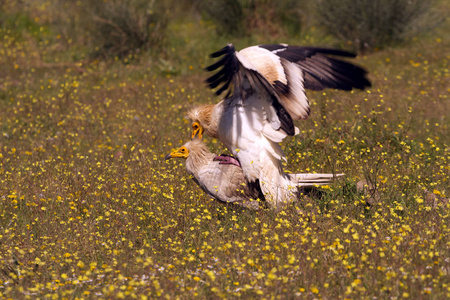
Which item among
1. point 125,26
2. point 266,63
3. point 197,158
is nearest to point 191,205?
point 197,158

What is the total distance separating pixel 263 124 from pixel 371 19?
7611 mm

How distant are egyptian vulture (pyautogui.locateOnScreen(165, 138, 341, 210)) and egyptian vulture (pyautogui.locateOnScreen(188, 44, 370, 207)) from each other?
0.09 metres

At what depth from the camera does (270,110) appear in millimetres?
5098

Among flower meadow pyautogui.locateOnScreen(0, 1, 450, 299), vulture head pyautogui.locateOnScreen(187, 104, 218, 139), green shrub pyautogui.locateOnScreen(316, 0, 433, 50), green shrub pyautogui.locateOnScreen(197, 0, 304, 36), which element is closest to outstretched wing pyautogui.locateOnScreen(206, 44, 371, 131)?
vulture head pyautogui.locateOnScreen(187, 104, 218, 139)

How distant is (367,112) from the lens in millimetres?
8195

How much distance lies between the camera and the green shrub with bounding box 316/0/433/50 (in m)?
11.7

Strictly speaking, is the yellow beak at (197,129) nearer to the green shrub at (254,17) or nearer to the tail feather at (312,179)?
the tail feather at (312,179)

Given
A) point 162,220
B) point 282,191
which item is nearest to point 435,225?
point 282,191

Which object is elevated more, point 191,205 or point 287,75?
point 287,75

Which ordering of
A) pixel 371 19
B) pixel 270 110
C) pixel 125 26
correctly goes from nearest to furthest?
pixel 270 110 < pixel 371 19 < pixel 125 26

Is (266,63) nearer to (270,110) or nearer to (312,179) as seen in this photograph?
(270,110)

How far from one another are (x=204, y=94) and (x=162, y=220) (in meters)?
5.42

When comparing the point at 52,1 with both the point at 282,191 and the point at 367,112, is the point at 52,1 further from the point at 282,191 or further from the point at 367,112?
the point at 282,191

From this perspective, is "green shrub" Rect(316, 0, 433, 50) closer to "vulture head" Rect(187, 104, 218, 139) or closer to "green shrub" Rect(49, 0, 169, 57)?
"green shrub" Rect(49, 0, 169, 57)
